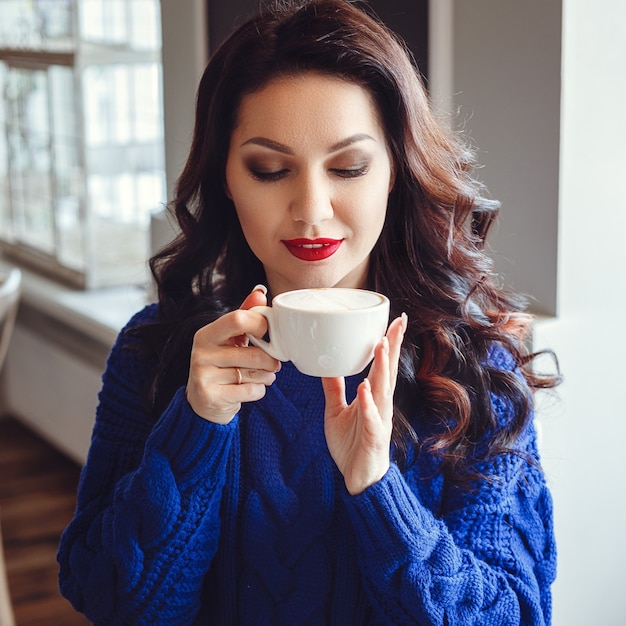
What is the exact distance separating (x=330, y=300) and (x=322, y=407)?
334 millimetres

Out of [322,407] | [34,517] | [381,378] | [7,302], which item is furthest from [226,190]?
[34,517]

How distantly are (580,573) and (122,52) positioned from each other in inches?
87.6

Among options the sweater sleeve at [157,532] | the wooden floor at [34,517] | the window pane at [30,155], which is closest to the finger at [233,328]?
the sweater sleeve at [157,532]

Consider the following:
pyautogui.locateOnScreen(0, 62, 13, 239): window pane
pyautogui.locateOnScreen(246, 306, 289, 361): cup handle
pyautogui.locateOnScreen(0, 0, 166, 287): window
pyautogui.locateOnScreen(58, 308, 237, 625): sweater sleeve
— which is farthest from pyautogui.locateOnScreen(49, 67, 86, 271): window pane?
pyautogui.locateOnScreen(246, 306, 289, 361): cup handle

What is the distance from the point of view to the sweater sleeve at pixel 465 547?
3.67 ft

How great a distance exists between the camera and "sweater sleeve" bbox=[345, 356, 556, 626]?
112cm

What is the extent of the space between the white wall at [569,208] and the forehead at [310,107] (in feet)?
1.55

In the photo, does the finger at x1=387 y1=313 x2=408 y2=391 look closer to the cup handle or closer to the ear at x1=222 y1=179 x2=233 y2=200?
the cup handle

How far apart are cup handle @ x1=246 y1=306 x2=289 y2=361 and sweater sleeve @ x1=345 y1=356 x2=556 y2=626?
20 cm

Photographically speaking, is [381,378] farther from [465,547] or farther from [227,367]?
[465,547]

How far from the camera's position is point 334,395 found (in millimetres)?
1159

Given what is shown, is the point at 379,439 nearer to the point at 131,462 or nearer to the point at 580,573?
the point at 131,462

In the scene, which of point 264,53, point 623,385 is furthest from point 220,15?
point 623,385

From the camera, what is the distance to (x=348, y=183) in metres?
1.18
